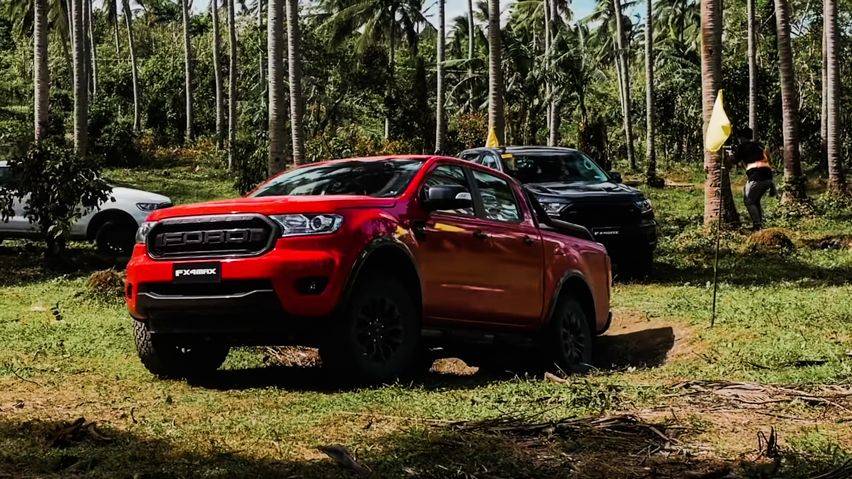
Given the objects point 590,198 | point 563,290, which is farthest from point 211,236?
point 590,198

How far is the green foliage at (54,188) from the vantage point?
49.2 ft

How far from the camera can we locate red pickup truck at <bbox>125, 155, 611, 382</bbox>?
6117mm

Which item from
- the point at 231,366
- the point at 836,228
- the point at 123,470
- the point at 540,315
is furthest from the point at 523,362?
the point at 836,228

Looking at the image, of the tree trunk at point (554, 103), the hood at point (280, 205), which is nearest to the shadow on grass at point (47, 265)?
the hood at point (280, 205)

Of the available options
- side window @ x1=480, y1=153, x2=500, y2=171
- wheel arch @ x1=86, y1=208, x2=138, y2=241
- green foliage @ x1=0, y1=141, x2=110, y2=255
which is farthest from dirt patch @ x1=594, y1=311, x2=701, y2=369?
wheel arch @ x1=86, y1=208, x2=138, y2=241

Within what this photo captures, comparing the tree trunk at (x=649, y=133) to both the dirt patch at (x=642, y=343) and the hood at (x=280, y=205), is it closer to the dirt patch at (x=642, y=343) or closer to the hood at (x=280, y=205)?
the dirt patch at (x=642, y=343)

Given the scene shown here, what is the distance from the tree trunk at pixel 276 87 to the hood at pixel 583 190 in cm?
446

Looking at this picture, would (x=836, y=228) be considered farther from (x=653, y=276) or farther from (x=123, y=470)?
(x=123, y=470)

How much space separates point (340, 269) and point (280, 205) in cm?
57

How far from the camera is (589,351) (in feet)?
29.1

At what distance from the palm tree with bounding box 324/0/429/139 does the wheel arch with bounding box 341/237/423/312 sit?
119ft

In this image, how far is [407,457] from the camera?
4.54 meters

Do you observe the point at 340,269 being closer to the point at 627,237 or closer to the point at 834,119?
the point at 627,237

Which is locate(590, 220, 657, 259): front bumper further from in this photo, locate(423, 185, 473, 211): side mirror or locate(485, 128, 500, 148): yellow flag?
locate(423, 185, 473, 211): side mirror
